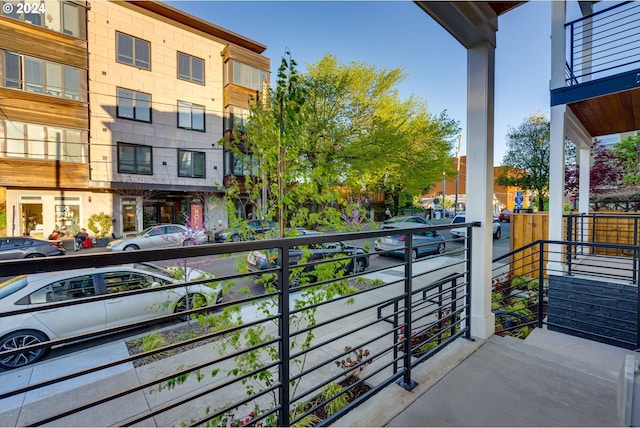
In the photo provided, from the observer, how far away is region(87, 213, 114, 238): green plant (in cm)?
1193

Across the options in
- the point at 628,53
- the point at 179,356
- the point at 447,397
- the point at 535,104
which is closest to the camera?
the point at 447,397

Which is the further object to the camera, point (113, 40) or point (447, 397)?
point (113, 40)

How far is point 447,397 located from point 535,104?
51.7ft

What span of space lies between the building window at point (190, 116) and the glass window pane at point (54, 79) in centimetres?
422

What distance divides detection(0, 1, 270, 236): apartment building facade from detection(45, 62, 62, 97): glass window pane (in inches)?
7.0

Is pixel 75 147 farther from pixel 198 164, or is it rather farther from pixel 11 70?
pixel 198 164

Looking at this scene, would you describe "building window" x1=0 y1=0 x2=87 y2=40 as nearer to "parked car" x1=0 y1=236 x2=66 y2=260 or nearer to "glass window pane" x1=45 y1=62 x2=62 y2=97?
"glass window pane" x1=45 y1=62 x2=62 y2=97

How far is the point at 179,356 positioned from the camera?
3223 mm

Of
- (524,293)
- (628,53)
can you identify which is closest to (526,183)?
(628,53)

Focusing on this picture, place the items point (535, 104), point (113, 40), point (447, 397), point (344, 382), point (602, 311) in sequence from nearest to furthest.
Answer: point (447, 397) → point (344, 382) → point (602, 311) → point (113, 40) → point (535, 104)

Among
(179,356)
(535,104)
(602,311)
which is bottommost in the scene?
(179,356)

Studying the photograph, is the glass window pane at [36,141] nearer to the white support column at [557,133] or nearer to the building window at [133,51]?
the building window at [133,51]

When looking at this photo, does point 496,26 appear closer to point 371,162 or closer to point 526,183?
point 371,162

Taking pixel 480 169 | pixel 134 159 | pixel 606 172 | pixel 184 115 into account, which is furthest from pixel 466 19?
pixel 184 115
